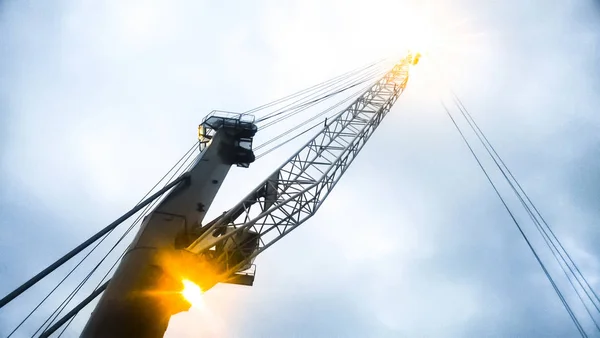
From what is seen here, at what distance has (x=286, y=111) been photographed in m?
21.6

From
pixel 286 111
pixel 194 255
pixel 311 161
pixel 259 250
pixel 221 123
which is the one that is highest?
pixel 286 111

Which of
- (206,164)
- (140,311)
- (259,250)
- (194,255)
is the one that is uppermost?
(206,164)

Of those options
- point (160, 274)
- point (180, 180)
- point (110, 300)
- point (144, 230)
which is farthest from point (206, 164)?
point (110, 300)

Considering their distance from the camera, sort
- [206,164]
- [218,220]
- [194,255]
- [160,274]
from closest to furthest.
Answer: [160,274] < [194,255] < [218,220] < [206,164]

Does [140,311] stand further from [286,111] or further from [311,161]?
[286,111]

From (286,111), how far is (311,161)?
573cm

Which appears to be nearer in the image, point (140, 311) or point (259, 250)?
point (140, 311)

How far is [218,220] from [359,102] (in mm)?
12163

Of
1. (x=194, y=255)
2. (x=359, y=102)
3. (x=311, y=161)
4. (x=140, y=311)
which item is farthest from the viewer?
(x=359, y=102)

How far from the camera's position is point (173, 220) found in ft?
44.9

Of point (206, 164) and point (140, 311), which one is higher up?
point (206, 164)

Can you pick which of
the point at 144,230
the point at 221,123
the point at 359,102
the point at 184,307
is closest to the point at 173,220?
the point at 144,230

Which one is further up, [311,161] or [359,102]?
[359,102]

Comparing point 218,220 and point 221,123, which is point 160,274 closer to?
point 218,220
